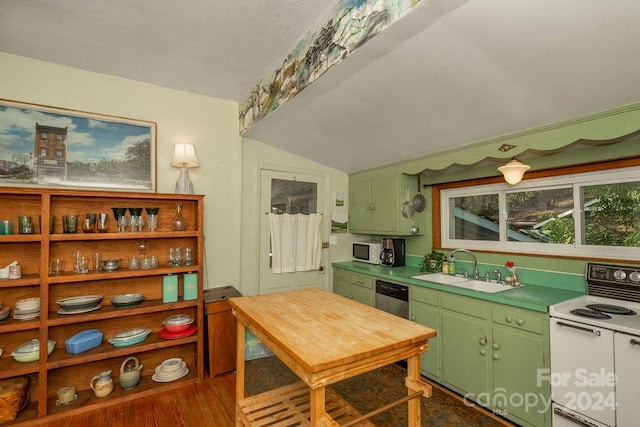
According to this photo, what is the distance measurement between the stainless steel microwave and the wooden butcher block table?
5.61ft

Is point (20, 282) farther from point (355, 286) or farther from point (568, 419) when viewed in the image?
point (568, 419)

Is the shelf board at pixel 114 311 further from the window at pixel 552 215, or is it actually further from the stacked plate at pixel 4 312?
the window at pixel 552 215

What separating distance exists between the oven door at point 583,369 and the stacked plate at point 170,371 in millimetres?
2748

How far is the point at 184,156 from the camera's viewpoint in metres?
2.76

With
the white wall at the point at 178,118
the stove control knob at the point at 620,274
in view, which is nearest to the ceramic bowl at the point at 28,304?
the white wall at the point at 178,118

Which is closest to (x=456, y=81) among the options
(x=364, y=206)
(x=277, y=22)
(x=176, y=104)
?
(x=277, y=22)

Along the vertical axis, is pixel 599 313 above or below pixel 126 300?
above

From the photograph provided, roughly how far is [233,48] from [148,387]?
276 centimetres

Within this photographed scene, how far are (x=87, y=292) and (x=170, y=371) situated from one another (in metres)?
0.96

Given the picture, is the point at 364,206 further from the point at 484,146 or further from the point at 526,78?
the point at 526,78

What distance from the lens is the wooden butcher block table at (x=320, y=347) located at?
1152 millimetres

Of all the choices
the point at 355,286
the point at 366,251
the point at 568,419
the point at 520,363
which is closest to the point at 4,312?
the point at 355,286

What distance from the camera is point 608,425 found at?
5.29 feet

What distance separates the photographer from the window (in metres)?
2.15
